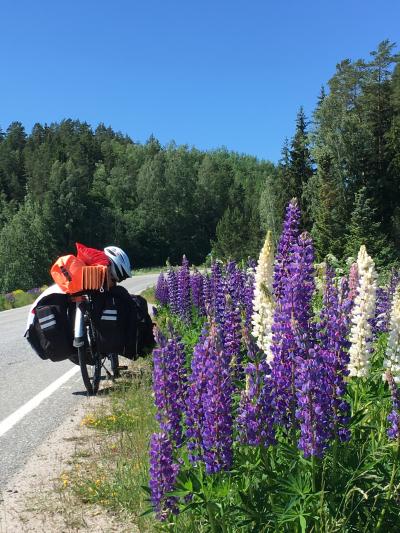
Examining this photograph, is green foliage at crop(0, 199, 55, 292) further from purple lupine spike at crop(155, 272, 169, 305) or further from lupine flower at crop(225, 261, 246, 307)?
lupine flower at crop(225, 261, 246, 307)

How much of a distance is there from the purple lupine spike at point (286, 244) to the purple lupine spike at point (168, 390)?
1.03 metres

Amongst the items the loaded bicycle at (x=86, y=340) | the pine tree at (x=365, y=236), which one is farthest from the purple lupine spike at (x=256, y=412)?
the pine tree at (x=365, y=236)

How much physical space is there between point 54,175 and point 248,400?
92438 millimetres

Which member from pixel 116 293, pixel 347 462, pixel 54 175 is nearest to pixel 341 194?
pixel 116 293

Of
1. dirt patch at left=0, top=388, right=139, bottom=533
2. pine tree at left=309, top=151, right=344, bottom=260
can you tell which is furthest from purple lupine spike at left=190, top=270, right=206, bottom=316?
pine tree at left=309, top=151, right=344, bottom=260

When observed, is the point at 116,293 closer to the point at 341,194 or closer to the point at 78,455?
the point at 78,455

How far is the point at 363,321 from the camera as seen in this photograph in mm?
4012

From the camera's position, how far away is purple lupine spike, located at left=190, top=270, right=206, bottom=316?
879 cm

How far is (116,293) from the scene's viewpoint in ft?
22.7

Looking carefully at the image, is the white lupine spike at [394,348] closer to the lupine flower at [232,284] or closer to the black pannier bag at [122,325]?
the lupine flower at [232,284]

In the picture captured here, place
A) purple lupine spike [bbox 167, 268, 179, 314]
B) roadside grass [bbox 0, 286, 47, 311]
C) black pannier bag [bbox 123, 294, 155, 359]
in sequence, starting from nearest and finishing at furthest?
black pannier bag [bbox 123, 294, 155, 359], purple lupine spike [bbox 167, 268, 179, 314], roadside grass [bbox 0, 286, 47, 311]

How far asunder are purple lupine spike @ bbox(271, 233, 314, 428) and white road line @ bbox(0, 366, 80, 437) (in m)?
3.54

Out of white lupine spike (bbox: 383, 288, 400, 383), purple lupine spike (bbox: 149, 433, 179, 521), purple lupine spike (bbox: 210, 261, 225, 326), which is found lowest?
purple lupine spike (bbox: 149, 433, 179, 521)

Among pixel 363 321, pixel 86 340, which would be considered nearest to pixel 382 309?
pixel 363 321
